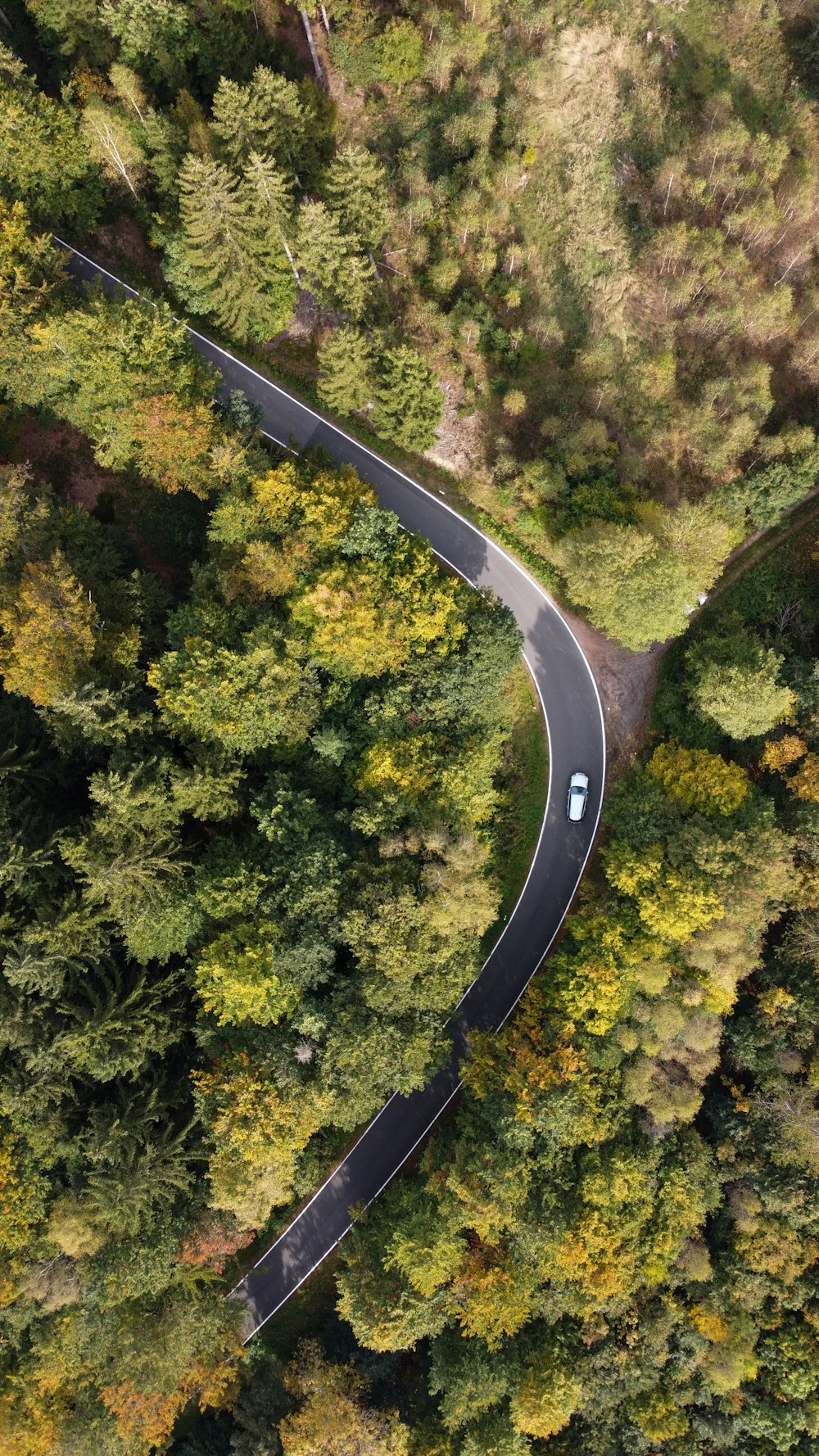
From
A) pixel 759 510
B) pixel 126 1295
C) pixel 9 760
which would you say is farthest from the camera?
pixel 759 510

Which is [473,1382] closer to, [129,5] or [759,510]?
[759,510]

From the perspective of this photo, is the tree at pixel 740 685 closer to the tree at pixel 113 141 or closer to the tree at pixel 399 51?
the tree at pixel 399 51

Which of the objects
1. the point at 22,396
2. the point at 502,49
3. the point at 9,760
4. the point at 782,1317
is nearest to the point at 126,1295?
the point at 9,760

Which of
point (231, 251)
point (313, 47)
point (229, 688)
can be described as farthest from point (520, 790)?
point (313, 47)

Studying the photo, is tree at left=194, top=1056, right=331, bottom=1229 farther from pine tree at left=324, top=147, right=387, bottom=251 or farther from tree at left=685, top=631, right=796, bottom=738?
pine tree at left=324, top=147, right=387, bottom=251

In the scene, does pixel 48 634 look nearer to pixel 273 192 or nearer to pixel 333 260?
pixel 333 260

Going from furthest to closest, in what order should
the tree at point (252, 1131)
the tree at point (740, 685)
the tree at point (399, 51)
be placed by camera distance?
1. the tree at point (399, 51)
2. the tree at point (740, 685)
3. the tree at point (252, 1131)

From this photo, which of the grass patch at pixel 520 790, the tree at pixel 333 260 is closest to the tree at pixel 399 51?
the tree at pixel 333 260
